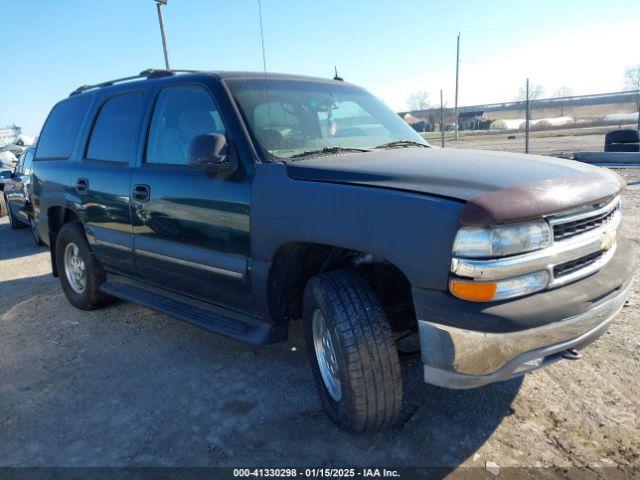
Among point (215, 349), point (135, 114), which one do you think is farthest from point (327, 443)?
point (135, 114)

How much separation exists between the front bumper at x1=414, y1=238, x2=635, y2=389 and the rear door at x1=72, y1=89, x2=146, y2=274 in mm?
2597

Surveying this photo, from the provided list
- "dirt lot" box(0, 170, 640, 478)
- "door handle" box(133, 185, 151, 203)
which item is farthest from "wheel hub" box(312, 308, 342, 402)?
"door handle" box(133, 185, 151, 203)

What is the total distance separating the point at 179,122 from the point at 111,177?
2.71ft

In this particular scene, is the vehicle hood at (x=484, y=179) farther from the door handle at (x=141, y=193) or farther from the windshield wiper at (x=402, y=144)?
the door handle at (x=141, y=193)

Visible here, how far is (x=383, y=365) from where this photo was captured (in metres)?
2.42

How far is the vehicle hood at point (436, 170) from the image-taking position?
2.24 m

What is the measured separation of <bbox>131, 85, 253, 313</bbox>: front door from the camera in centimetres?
302

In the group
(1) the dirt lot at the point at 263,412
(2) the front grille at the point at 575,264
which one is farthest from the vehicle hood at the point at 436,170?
(1) the dirt lot at the point at 263,412

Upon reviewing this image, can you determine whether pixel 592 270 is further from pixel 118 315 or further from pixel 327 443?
pixel 118 315

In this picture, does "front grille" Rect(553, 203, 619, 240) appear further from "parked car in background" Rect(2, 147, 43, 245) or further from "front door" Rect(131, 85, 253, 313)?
"parked car in background" Rect(2, 147, 43, 245)

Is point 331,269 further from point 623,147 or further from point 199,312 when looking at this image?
point 623,147

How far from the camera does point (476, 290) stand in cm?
208

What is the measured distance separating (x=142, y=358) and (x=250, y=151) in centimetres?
184

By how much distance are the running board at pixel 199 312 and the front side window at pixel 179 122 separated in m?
1.00
